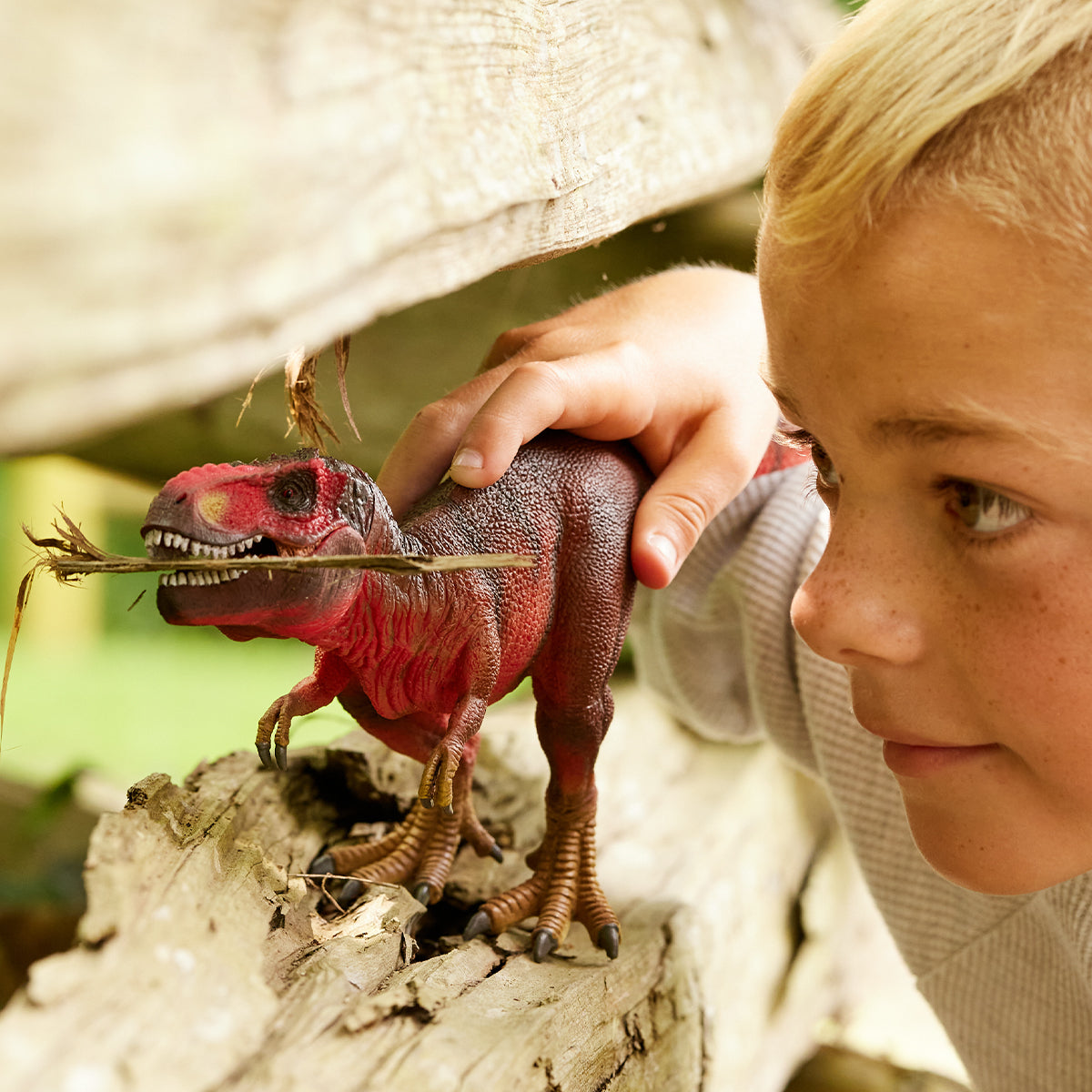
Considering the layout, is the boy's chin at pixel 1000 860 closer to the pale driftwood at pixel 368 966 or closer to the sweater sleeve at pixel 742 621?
the pale driftwood at pixel 368 966

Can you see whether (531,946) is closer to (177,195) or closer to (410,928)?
(410,928)

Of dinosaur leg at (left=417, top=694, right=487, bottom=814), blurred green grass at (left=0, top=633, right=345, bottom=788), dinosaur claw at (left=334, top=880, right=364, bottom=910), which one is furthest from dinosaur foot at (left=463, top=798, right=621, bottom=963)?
blurred green grass at (left=0, top=633, right=345, bottom=788)

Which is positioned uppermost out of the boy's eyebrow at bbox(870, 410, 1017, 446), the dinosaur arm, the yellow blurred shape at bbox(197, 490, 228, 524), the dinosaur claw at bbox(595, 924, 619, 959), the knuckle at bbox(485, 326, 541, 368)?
the boy's eyebrow at bbox(870, 410, 1017, 446)

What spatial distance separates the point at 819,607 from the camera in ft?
3.01

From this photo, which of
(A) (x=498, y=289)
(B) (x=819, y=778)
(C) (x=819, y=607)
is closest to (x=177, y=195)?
(C) (x=819, y=607)

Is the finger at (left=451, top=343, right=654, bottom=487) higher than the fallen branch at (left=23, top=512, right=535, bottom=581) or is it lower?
lower

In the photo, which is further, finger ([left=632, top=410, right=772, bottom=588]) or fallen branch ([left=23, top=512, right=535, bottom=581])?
finger ([left=632, top=410, right=772, bottom=588])

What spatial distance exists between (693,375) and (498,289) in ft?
3.21

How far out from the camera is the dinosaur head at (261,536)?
0.76 meters

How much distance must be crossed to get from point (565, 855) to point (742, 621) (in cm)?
59

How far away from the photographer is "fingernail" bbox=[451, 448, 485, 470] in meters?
0.94

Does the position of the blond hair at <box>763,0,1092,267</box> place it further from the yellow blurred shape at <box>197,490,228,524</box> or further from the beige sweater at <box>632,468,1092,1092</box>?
the beige sweater at <box>632,468,1092,1092</box>

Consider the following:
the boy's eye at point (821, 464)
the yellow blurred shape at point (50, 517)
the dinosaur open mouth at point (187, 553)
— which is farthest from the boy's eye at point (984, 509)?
the yellow blurred shape at point (50, 517)

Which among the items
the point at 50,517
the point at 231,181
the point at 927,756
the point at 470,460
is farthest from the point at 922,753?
the point at 50,517
